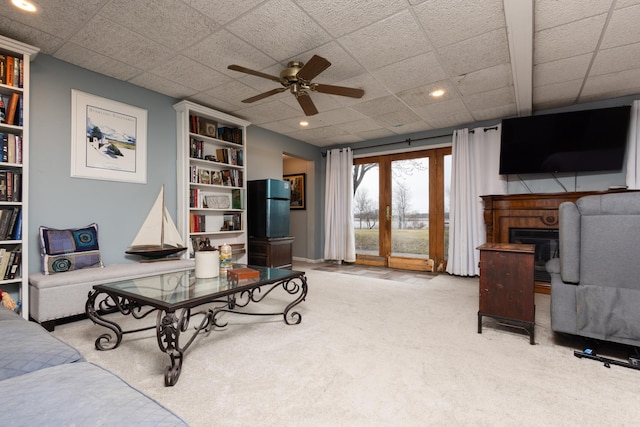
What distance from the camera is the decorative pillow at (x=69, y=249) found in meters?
2.65

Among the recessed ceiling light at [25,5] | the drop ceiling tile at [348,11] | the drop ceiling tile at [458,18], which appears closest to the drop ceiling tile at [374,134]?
the drop ceiling tile at [458,18]

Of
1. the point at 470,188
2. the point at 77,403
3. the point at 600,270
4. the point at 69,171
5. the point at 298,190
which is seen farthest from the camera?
the point at 298,190

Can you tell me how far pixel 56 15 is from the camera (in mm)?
2256

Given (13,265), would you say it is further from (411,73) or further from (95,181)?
(411,73)

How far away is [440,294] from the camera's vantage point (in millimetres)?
3654

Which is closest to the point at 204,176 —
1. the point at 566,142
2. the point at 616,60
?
the point at 616,60

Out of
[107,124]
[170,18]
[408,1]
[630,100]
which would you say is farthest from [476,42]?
[107,124]

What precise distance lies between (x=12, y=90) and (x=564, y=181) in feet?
20.4

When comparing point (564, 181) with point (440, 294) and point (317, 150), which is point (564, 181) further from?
point (317, 150)

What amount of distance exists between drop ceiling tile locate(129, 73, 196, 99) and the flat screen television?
4.31 meters

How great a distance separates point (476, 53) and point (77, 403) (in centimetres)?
343

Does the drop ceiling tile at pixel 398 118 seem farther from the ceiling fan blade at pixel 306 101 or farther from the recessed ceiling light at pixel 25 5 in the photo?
the recessed ceiling light at pixel 25 5

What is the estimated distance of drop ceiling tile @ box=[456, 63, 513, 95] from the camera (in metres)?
3.07

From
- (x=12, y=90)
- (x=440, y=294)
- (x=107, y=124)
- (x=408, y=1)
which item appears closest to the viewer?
(x=408, y=1)
